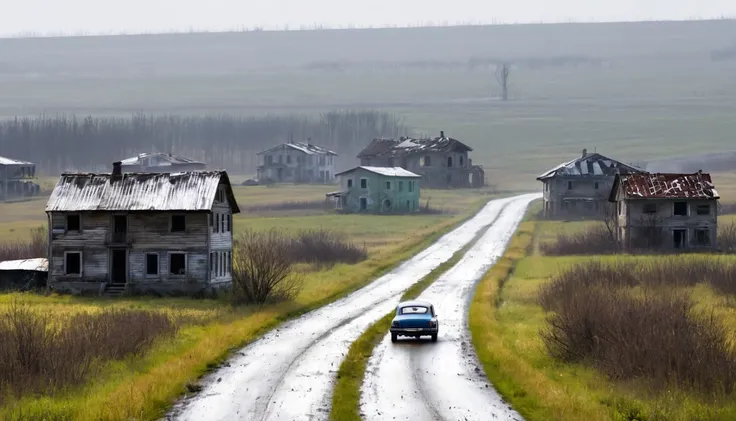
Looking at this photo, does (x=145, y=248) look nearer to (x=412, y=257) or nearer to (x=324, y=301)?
(x=324, y=301)

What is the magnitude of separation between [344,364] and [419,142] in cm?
15120

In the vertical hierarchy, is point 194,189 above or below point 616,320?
above

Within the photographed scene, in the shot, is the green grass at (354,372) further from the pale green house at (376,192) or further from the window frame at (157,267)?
the pale green house at (376,192)

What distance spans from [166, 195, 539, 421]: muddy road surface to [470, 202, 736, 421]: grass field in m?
5.13

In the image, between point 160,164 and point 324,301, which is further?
point 160,164

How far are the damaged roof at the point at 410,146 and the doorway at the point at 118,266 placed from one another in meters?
115

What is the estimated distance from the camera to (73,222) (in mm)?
71375

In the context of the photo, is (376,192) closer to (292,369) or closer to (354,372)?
(292,369)

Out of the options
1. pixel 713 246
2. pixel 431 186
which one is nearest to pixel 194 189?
pixel 713 246

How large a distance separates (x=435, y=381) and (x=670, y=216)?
206 feet

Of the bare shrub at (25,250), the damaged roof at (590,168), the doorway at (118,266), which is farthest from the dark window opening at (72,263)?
the damaged roof at (590,168)

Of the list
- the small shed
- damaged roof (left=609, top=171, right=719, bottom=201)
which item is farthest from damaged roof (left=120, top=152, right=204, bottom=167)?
the small shed

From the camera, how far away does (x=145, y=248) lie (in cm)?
7012

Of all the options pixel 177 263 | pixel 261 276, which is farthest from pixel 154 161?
pixel 261 276
